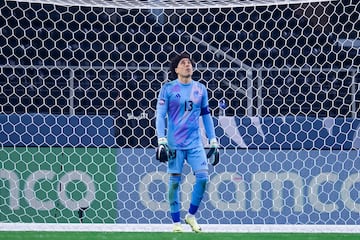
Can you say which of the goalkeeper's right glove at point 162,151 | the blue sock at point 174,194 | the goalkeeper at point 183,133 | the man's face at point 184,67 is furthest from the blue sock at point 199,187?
the man's face at point 184,67

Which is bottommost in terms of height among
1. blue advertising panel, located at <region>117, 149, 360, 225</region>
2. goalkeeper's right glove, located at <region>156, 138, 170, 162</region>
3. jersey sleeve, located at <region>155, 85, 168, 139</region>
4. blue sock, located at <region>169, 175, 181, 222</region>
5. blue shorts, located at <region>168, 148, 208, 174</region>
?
blue advertising panel, located at <region>117, 149, 360, 225</region>

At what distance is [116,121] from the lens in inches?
251

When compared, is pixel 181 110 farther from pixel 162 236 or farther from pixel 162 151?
pixel 162 236

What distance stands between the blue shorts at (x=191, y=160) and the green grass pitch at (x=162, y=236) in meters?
0.43

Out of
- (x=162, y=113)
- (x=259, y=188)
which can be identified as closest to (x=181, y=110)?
(x=162, y=113)

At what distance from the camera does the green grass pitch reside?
4277mm

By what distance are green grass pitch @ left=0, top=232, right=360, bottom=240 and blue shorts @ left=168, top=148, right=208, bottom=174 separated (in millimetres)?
430

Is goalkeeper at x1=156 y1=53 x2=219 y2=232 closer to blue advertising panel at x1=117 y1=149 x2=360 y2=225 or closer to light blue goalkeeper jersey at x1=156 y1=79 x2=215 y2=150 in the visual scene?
light blue goalkeeper jersey at x1=156 y1=79 x2=215 y2=150

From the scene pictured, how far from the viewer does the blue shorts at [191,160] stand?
4.61m

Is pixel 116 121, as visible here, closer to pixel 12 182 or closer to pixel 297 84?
pixel 12 182

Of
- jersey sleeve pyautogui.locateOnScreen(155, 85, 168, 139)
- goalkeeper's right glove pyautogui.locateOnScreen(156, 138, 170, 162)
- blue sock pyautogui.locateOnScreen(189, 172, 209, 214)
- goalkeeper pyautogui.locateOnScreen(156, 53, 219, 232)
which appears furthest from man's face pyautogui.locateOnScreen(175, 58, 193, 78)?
blue sock pyautogui.locateOnScreen(189, 172, 209, 214)

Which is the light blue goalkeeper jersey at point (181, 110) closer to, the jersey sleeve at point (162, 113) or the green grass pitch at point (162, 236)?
the jersey sleeve at point (162, 113)

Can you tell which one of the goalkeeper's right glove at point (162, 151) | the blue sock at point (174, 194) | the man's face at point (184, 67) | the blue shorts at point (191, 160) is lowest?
the blue sock at point (174, 194)

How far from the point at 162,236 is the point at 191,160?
1.83 ft
